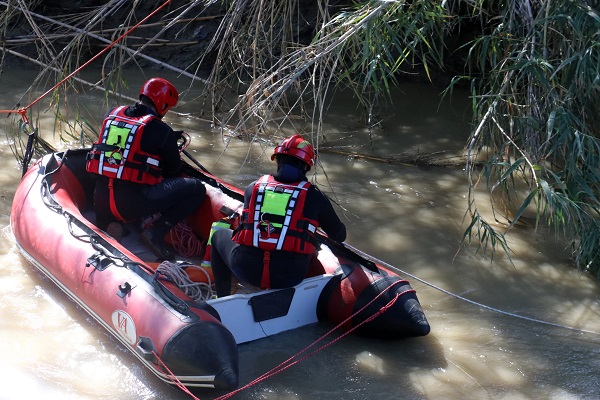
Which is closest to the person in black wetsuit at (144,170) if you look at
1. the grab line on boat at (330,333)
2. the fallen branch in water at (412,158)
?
the grab line on boat at (330,333)

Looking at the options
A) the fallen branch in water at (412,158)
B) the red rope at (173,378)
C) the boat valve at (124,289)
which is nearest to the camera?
the red rope at (173,378)

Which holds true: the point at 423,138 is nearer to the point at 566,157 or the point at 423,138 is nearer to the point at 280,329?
the point at 566,157

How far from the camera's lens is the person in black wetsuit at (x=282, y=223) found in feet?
13.5

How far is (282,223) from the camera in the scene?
4117 millimetres

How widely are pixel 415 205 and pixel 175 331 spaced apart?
9.27 feet

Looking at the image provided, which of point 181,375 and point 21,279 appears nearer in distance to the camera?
point 181,375

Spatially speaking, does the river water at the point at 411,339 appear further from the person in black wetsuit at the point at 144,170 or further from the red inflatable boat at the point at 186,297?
the person in black wetsuit at the point at 144,170

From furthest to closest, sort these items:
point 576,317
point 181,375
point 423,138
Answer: point 423,138 → point 576,317 → point 181,375

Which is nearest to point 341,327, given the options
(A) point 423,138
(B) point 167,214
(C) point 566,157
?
(B) point 167,214

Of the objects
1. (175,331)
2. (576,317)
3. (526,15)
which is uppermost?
(526,15)

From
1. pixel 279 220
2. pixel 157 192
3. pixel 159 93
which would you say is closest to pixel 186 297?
pixel 279 220

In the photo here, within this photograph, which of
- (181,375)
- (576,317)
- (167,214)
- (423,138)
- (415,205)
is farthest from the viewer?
A: (423,138)

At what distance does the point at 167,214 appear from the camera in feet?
16.4

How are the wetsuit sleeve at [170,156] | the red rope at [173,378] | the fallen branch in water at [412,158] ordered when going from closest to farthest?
the red rope at [173,378], the wetsuit sleeve at [170,156], the fallen branch in water at [412,158]
